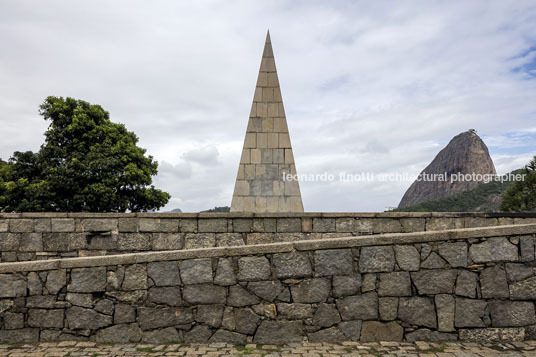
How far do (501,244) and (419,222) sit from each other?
11.3 feet

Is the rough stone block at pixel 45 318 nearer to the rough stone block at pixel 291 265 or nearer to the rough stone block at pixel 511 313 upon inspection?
the rough stone block at pixel 291 265

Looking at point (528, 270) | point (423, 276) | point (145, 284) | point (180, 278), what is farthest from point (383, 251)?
point (145, 284)

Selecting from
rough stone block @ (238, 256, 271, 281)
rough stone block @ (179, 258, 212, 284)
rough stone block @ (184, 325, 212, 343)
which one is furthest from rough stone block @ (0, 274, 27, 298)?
rough stone block @ (238, 256, 271, 281)

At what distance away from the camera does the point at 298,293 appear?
12.1 feet

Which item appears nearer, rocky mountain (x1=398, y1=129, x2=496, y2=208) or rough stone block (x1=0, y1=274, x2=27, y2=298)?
rough stone block (x1=0, y1=274, x2=27, y2=298)

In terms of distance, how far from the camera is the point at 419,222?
705cm

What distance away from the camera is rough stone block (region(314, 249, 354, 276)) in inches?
146

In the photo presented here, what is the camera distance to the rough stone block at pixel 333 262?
3.70 m

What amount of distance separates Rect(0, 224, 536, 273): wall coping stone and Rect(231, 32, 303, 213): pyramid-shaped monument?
4.38m

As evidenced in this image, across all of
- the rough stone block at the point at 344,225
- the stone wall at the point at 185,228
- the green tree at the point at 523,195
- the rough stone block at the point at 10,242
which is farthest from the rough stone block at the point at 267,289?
the green tree at the point at 523,195

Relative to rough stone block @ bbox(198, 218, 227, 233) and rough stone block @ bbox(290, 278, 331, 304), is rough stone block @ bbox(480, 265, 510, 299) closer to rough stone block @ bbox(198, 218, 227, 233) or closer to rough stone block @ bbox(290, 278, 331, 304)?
rough stone block @ bbox(290, 278, 331, 304)

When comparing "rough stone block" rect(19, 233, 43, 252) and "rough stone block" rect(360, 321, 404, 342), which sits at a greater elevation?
"rough stone block" rect(19, 233, 43, 252)

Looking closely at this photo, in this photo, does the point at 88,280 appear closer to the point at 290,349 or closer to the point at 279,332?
the point at 279,332

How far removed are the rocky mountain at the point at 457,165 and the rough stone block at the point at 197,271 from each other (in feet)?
222
